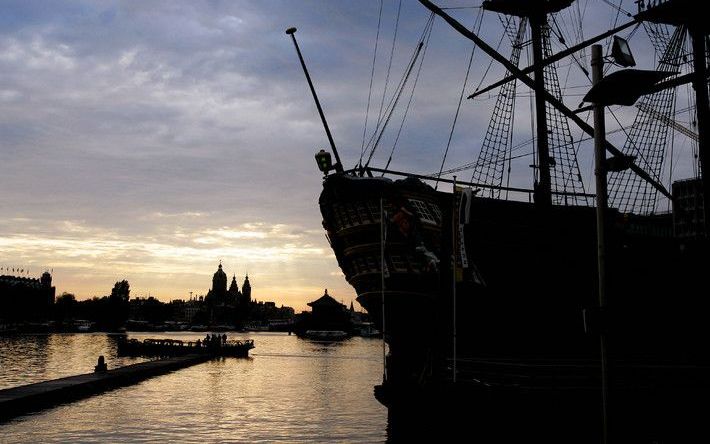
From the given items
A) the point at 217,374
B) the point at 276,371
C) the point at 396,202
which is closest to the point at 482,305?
the point at 396,202

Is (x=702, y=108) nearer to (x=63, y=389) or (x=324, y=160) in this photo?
(x=324, y=160)

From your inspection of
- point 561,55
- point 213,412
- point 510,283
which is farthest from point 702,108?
point 213,412

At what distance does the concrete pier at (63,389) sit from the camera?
95.7 feet

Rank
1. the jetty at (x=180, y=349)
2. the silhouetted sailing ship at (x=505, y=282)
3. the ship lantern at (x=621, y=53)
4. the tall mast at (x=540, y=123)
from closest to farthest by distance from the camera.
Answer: the ship lantern at (x=621, y=53), the silhouetted sailing ship at (x=505, y=282), the tall mast at (x=540, y=123), the jetty at (x=180, y=349)

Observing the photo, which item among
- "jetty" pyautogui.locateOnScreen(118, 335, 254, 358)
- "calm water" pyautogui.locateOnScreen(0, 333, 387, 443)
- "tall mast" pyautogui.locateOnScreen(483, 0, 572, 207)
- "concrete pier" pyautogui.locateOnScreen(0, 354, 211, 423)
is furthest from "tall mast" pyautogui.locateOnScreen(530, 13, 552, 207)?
"jetty" pyautogui.locateOnScreen(118, 335, 254, 358)

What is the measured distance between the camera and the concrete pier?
29.2m

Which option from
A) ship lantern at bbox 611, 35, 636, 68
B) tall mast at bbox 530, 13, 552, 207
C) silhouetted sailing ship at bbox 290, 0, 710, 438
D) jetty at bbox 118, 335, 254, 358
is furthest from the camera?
jetty at bbox 118, 335, 254, 358

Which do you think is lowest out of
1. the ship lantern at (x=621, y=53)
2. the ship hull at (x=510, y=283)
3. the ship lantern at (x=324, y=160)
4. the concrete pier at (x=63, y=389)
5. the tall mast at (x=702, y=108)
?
the concrete pier at (x=63, y=389)

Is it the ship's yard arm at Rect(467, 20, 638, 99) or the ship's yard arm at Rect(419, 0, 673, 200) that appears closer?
the ship's yard arm at Rect(419, 0, 673, 200)

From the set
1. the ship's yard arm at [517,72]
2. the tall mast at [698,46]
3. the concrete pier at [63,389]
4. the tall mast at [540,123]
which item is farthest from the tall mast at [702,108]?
the concrete pier at [63,389]

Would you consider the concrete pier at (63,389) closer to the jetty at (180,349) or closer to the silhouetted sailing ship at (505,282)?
the silhouetted sailing ship at (505,282)

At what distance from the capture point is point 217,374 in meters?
60.0

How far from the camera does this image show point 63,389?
113ft

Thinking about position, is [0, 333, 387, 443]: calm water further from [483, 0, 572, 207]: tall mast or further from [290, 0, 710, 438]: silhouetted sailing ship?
[483, 0, 572, 207]: tall mast
